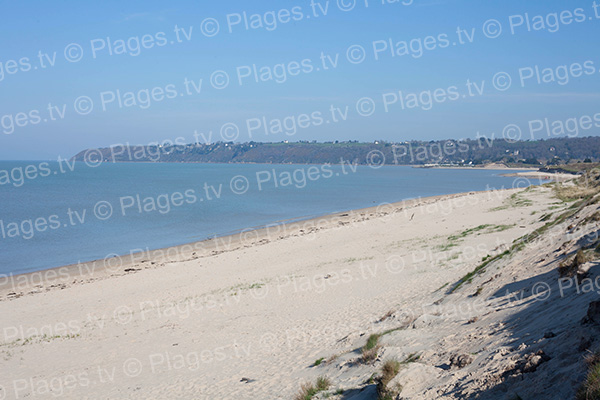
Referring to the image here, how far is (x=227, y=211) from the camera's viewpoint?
53.7 meters

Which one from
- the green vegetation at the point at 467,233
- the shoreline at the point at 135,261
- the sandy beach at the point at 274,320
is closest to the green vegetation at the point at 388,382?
the sandy beach at the point at 274,320

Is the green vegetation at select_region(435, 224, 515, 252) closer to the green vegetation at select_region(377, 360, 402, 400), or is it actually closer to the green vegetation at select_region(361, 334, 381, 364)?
the green vegetation at select_region(361, 334, 381, 364)

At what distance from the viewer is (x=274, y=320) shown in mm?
14227

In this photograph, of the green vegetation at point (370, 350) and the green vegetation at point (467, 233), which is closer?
the green vegetation at point (370, 350)

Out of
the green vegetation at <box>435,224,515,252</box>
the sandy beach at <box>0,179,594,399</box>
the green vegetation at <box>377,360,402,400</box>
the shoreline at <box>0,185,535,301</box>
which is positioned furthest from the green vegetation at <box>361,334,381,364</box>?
the shoreline at <box>0,185,535,301</box>

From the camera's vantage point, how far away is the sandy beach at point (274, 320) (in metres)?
A: 7.97

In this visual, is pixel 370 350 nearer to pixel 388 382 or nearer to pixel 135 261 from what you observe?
pixel 388 382

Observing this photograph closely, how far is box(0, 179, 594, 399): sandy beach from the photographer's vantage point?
7.97 meters

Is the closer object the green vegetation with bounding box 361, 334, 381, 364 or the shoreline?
the green vegetation with bounding box 361, 334, 381, 364

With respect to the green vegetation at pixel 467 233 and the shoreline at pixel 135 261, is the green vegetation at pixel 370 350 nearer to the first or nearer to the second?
the green vegetation at pixel 467 233

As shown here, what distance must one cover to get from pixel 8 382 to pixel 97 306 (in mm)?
6543

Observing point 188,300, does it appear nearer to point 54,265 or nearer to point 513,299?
point 513,299

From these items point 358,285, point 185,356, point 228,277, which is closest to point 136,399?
point 185,356

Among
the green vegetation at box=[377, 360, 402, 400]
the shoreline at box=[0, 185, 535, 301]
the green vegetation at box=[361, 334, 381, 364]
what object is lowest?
the green vegetation at box=[361, 334, 381, 364]
